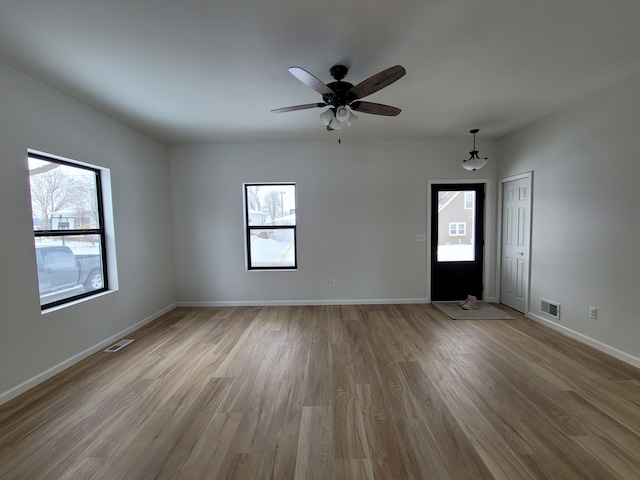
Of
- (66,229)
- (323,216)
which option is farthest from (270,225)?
(66,229)

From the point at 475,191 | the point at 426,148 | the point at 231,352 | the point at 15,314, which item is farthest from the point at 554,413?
the point at 15,314

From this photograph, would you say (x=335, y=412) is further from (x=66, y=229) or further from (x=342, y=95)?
(x=66, y=229)

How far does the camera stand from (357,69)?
2.18 meters

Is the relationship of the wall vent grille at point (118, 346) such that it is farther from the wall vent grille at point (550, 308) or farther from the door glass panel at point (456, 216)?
the wall vent grille at point (550, 308)

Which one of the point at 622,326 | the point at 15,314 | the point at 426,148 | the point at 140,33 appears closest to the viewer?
the point at 140,33

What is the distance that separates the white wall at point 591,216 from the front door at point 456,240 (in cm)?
85

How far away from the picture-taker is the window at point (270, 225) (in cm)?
438

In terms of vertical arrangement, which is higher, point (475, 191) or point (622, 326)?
point (475, 191)

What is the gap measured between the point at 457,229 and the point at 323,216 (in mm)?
2335

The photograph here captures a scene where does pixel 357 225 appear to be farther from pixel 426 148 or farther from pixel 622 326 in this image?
pixel 622 326

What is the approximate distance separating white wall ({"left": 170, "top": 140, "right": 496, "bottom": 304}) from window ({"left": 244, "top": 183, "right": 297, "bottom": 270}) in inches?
5.1

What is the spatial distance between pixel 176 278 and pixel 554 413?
4.99 meters

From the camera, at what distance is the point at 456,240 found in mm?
4383

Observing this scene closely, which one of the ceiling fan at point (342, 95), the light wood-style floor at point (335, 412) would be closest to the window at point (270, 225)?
the light wood-style floor at point (335, 412)
